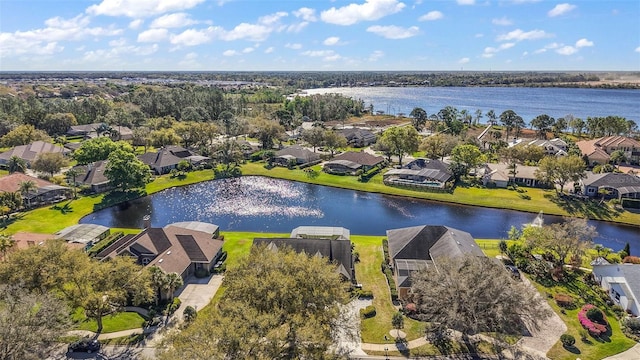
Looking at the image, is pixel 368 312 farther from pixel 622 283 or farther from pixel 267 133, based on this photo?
pixel 267 133

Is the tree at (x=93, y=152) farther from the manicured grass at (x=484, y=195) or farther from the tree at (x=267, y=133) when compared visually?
the tree at (x=267, y=133)

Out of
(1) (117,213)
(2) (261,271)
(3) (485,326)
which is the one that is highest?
(2) (261,271)

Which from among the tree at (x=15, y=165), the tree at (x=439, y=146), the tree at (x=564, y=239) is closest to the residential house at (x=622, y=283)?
the tree at (x=564, y=239)

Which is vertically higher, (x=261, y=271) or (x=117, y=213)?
(x=261, y=271)

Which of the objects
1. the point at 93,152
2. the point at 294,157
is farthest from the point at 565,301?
the point at 93,152

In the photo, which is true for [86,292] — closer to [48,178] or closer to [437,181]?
[48,178]

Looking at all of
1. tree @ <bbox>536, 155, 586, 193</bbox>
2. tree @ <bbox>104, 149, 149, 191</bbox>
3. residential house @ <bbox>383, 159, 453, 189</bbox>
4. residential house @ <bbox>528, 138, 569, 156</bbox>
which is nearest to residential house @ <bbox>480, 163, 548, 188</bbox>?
tree @ <bbox>536, 155, 586, 193</bbox>

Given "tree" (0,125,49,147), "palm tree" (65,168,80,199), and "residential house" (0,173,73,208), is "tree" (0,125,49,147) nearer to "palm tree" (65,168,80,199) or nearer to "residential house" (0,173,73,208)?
"palm tree" (65,168,80,199)

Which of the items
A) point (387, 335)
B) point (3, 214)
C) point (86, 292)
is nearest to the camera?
point (86, 292)

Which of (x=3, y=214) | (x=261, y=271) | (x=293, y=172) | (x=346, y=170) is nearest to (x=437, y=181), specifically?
(x=346, y=170)
